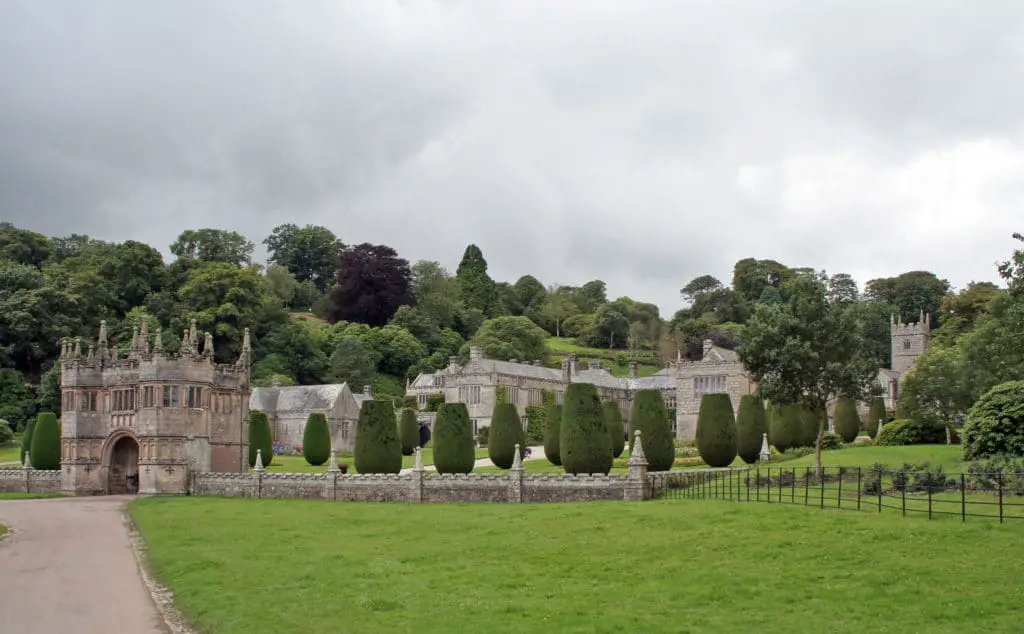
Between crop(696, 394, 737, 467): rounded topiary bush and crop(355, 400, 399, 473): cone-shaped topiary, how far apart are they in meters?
16.5

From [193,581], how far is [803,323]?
3260cm

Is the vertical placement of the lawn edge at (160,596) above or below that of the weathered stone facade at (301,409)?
below

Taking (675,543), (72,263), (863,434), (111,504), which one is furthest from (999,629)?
(72,263)

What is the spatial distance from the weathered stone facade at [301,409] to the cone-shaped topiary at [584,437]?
47.7 metres

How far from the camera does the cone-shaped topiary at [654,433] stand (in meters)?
53.8

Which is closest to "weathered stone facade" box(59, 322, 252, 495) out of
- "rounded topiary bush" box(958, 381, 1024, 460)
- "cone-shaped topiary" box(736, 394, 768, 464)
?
"cone-shaped topiary" box(736, 394, 768, 464)

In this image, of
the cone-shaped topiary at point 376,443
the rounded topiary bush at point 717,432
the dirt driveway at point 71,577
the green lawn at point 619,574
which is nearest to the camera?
the green lawn at point 619,574

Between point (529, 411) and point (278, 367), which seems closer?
point (529, 411)

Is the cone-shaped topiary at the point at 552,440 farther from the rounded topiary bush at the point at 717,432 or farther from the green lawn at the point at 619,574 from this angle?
the green lawn at the point at 619,574

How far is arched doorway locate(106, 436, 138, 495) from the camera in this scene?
5925 cm

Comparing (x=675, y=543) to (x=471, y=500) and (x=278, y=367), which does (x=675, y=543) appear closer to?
(x=471, y=500)

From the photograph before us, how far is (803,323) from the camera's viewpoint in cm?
5175

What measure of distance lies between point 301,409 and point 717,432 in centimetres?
4809

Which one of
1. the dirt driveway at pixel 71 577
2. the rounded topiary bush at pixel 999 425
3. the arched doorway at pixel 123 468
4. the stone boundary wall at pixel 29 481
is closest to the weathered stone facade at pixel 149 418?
the arched doorway at pixel 123 468
